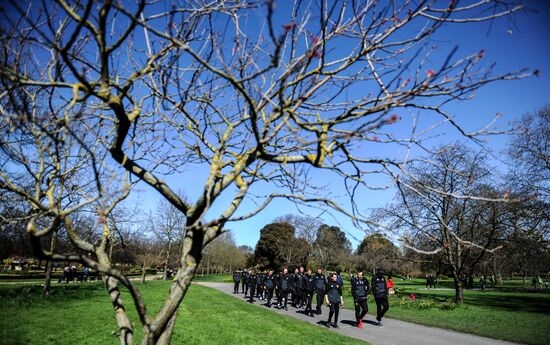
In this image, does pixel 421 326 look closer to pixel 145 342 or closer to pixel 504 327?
pixel 504 327

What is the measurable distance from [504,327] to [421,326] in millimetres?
2665

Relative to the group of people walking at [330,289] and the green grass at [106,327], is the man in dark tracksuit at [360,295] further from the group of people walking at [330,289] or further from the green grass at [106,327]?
the green grass at [106,327]

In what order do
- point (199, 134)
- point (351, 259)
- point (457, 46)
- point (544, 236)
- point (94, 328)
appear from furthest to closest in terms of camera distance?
1. point (351, 259)
2. point (544, 236)
3. point (94, 328)
4. point (199, 134)
5. point (457, 46)

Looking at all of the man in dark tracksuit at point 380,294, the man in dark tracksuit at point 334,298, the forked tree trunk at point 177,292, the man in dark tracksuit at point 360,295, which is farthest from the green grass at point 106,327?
the forked tree trunk at point 177,292

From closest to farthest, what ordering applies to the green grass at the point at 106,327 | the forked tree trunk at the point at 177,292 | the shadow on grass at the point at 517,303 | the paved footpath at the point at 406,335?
1. the forked tree trunk at the point at 177,292
2. the green grass at the point at 106,327
3. the paved footpath at the point at 406,335
4. the shadow on grass at the point at 517,303

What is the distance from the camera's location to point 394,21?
2.47 meters

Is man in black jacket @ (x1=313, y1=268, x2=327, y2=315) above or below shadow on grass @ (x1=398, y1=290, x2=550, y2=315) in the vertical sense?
above

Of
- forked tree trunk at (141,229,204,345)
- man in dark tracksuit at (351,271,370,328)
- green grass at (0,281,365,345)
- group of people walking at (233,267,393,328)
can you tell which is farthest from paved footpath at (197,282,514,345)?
forked tree trunk at (141,229,204,345)

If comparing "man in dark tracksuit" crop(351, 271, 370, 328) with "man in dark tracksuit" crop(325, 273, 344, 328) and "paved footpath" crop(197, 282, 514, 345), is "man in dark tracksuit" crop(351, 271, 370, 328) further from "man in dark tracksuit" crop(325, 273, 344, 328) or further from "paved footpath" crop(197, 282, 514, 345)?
"man in dark tracksuit" crop(325, 273, 344, 328)

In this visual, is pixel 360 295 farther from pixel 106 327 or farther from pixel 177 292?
pixel 177 292

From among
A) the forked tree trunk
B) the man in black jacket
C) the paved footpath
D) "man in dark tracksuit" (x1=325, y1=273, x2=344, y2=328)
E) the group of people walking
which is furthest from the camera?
the man in black jacket

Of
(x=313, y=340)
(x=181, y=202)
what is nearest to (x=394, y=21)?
(x=181, y=202)

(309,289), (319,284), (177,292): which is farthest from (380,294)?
(177,292)

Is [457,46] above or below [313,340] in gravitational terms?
above
